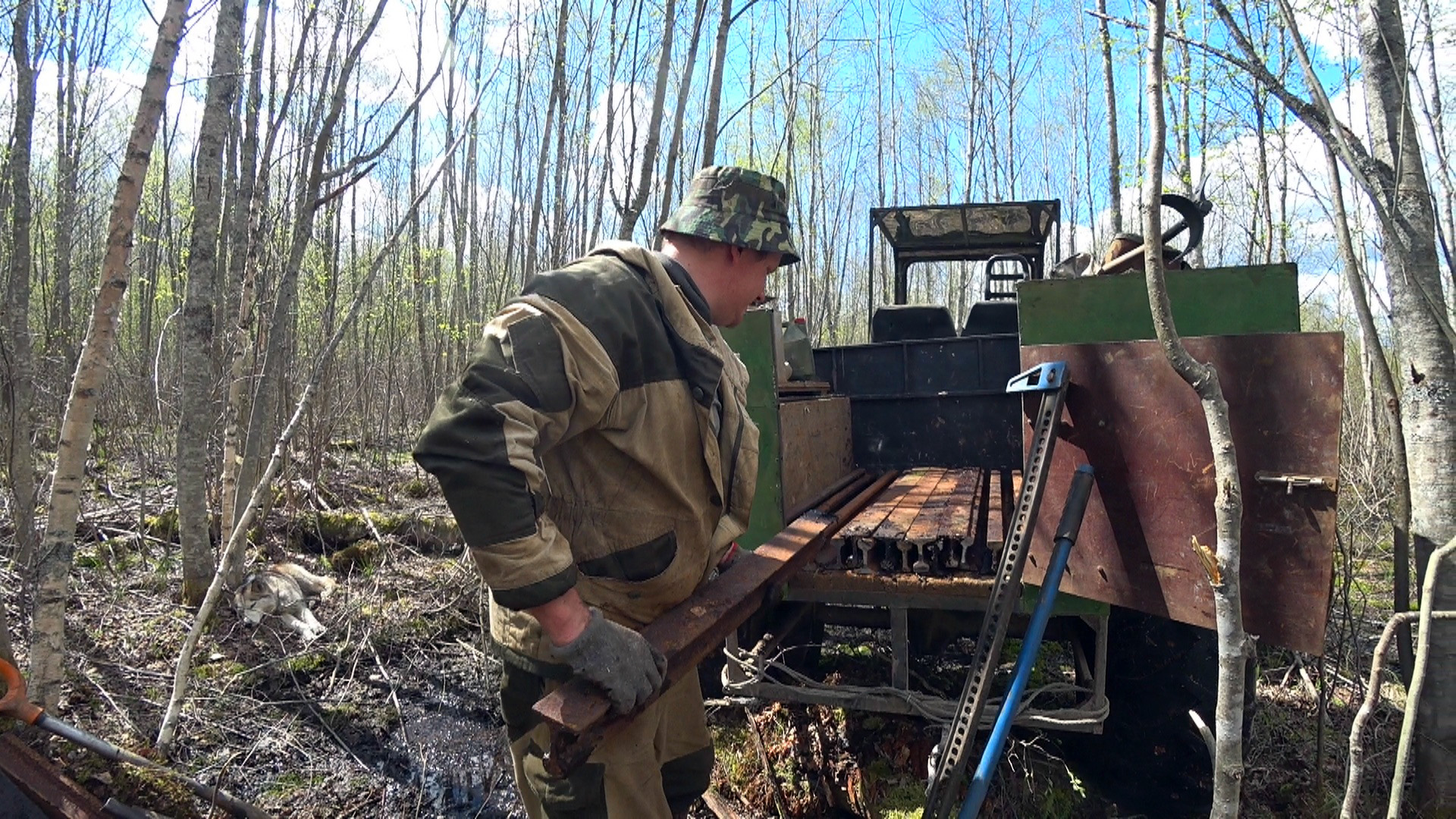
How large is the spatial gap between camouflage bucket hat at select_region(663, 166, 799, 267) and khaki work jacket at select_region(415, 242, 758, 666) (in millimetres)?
126

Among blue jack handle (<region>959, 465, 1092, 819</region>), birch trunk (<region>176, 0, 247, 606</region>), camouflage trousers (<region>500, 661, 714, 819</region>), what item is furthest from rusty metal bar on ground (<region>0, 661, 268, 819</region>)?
blue jack handle (<region>959, 465, 1092, 819</region>)

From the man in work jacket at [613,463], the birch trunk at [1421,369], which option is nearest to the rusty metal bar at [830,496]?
the man in work jacket at [613,463]

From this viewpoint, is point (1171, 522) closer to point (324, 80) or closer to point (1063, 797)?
point (1063, 797)

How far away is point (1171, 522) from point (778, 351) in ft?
5.06

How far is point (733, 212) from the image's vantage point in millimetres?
1846

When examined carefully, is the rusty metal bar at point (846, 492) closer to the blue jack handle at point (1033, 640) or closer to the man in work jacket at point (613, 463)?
the blue jack handle at point (1033, 640)

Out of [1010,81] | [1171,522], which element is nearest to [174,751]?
[1171,522]

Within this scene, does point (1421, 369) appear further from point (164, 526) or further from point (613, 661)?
point (164, 526)

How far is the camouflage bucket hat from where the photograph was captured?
184cm

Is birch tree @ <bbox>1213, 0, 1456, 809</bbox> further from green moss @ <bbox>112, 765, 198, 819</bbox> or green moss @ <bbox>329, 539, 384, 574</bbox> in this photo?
green moss @ <bbox>329, 539, 384, 574</bbox>

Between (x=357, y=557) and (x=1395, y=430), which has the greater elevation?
(x=1395, y=430)

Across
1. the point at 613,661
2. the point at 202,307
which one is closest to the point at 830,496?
the point at 613,661

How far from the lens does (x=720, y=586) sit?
1953 mm

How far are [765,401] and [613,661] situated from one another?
1832 millimetres
